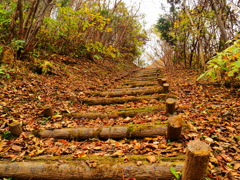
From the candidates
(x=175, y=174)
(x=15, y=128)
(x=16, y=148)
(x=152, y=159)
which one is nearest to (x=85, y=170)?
(x=152, y=159)

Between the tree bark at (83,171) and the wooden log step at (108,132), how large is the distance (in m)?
0.69

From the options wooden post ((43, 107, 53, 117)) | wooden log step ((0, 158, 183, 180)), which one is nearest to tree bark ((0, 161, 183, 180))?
wooden log step ((0, 158, 183, 180))

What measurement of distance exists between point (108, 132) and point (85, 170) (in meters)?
0.83

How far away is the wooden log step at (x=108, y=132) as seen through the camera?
2.57m

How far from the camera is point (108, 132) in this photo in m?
2.68

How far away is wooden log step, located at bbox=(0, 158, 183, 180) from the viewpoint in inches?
72.0

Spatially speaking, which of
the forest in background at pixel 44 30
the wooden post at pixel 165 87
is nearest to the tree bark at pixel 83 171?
the wooden post at pixel 165 87

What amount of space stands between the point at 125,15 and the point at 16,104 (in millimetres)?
11670

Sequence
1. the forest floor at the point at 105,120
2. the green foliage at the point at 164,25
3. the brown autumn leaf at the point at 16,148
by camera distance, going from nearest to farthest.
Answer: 1. the forest floor at the point at 105,120
2. the brown autumn leaf at the point at 16,148
3. the green foliage at the point at 164,25

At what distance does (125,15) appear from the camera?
1289 cm

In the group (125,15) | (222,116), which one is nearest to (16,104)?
(222,116)

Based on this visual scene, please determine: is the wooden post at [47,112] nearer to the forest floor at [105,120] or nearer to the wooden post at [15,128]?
the forest floor at [105,120]

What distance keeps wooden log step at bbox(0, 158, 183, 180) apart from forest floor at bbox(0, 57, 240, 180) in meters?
0.18

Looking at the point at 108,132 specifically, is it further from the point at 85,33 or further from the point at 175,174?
the point at 85,33
